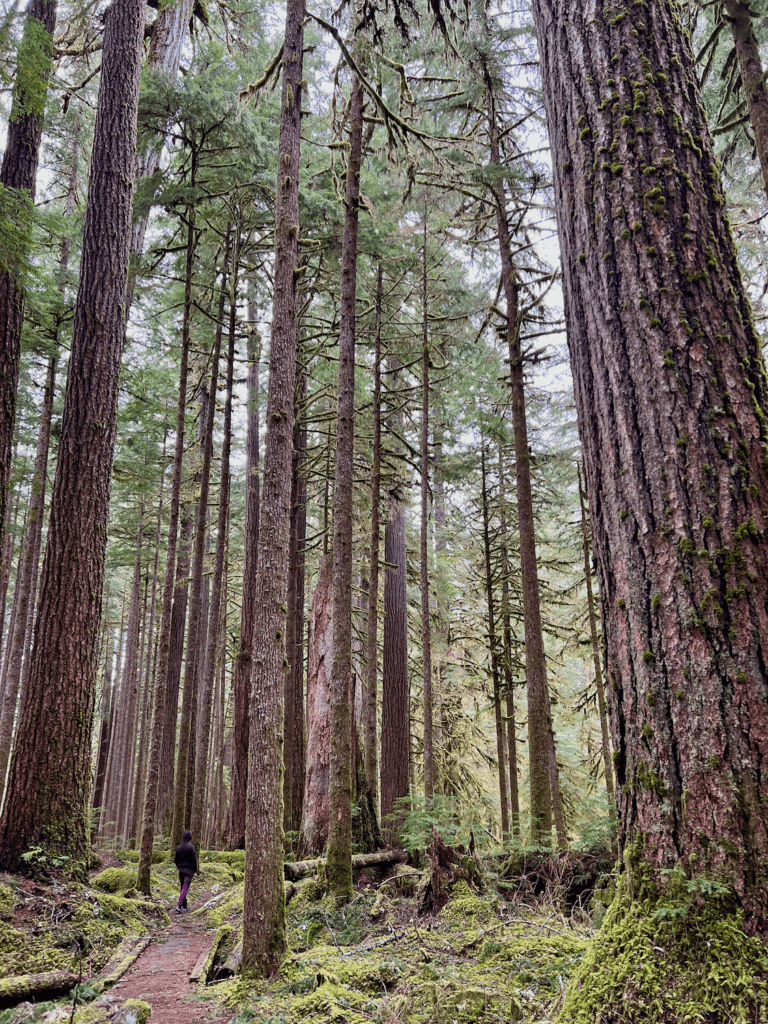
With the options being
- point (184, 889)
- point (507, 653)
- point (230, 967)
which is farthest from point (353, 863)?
point (507, 653)

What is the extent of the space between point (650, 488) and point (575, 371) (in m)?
0.72

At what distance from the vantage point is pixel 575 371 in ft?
9.20

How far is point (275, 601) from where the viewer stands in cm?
559

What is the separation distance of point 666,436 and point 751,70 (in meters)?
7.69

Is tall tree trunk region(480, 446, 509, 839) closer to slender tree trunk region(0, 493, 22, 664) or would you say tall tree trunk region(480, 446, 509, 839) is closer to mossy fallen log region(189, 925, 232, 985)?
mossy fallen log region(189, 925, 232, 985)

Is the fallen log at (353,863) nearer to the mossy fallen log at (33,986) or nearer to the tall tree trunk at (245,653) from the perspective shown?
the tall tree trunk at (245,653)

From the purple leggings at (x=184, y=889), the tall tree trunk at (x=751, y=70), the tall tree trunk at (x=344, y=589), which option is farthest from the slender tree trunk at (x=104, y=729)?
the tall tree trunk at (x=751, y=70)

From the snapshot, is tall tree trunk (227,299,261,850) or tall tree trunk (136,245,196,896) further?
tall tree trunk (227,299,261,850)

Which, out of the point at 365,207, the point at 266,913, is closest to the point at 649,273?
the point at 266,913

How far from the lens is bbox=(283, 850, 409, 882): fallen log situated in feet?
27.6

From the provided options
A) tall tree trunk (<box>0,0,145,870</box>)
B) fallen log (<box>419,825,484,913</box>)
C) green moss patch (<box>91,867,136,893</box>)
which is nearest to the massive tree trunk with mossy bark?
fallen log (<box>419,825,484,913</box>)

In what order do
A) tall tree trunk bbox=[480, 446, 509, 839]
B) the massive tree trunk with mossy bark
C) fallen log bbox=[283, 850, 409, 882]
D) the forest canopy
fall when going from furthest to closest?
tall tree trunk bbox=[480, 446, 509, 839] < fallen log bbox=[283, 850, 409, 882] < the forest canopy < the massive tree trunk with mossy bark

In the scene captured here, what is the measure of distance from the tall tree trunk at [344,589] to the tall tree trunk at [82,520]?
2902 mm

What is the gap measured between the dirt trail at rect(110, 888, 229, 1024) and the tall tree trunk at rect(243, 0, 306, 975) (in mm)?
577
